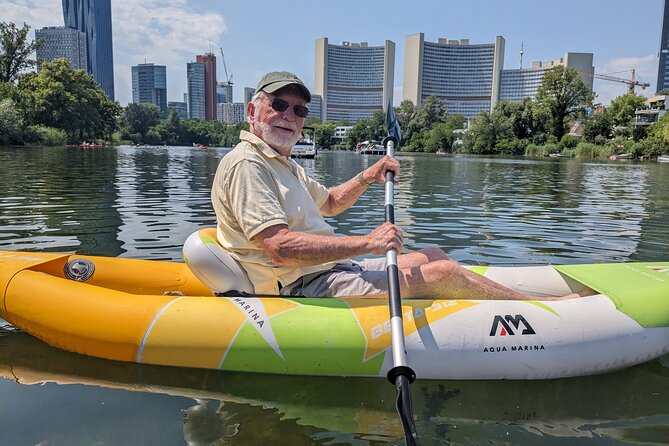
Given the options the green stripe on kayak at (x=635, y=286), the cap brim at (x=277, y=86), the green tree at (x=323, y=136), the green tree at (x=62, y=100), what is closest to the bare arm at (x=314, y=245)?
the cap brim at (x=277, y=86)

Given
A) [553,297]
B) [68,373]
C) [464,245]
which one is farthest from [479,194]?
[68,373]

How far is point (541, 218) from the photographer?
10219 millimetres

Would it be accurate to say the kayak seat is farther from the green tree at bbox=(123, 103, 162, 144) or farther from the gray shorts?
the green tree at bbox=(123, 103, 162, 144)

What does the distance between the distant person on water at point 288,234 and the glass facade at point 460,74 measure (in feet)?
578

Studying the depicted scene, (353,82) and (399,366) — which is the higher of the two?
(353,82)

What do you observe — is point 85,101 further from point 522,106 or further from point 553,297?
point 553,297

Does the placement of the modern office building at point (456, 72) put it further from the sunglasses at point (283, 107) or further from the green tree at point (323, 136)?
the sunglasses at point (283, 107)

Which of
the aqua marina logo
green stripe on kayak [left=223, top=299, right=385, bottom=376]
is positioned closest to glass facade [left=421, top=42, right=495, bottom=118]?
the aqua marina logo

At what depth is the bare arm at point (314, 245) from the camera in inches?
119

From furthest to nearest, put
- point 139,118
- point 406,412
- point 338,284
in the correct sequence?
point 139,118 → point 338,284 → point 406,412

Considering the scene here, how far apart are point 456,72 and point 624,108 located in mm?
116494

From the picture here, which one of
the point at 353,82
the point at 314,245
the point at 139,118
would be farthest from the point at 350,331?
the point at 353,82

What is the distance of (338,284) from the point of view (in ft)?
11.5

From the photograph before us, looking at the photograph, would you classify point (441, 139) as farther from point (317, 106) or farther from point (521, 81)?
point (317, 106)
